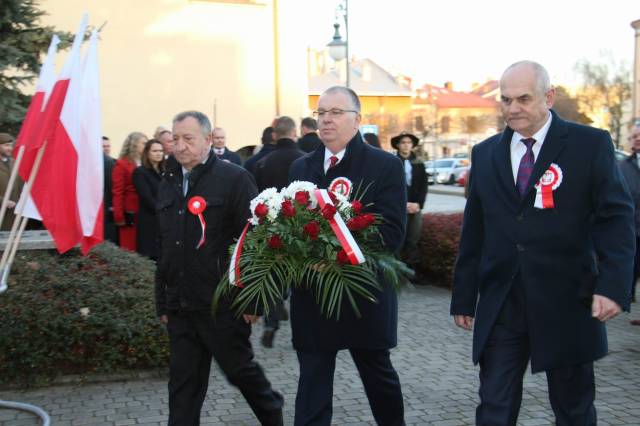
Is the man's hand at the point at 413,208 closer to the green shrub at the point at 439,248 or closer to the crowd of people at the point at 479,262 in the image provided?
the green shrub at the point at 439,248

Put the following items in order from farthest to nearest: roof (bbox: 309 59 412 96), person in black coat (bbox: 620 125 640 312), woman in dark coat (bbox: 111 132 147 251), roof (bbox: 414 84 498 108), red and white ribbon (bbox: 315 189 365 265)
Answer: roof (bbox: 414 84 498 108), roof (bbox: 309 59 412 96), woman in dark coat (bbox: 111 132 147 251), person in black coat (bbox: 620 125 640 312), red and white ribbon (bbox: 315 189 365 265)

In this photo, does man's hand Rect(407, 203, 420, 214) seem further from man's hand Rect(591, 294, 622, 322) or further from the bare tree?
the bare tree

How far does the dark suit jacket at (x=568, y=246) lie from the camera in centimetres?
362

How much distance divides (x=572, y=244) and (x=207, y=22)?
18557 millimetres

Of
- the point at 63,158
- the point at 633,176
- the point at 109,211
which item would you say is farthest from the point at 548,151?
the point at 109,211

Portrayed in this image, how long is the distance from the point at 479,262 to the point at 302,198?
3.12ft

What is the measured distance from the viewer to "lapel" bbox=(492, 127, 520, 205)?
380cm

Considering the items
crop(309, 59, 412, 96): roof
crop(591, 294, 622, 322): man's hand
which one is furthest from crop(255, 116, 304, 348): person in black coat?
crop(309, 59, 412, 96): roof

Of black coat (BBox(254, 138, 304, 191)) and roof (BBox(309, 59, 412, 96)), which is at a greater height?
roof (BBox(309, 59, 412, 96))

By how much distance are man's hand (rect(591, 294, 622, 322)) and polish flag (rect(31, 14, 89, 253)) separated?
3004 millimetres

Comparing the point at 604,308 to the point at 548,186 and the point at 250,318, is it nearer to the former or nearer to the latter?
the point at 548,186

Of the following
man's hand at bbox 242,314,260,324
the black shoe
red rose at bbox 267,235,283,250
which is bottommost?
the black shoe

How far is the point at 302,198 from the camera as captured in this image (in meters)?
3.94

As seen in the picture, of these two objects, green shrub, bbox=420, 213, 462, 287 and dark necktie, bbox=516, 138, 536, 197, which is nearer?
dark necktie, bbox=516, 138, 536, 197
